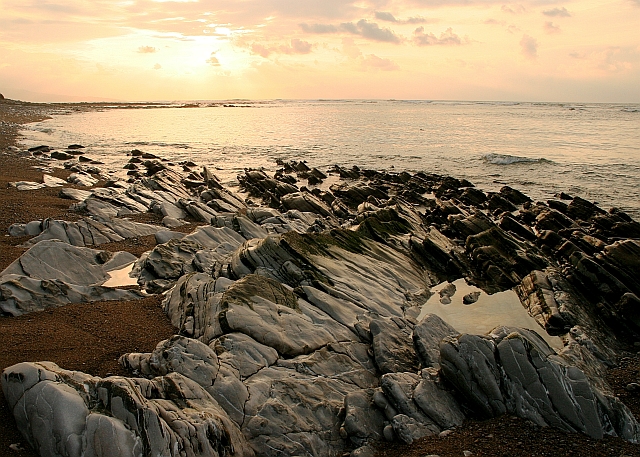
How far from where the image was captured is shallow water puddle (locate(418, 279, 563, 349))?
41.9ft

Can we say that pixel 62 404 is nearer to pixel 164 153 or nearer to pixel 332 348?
pixel 332 348

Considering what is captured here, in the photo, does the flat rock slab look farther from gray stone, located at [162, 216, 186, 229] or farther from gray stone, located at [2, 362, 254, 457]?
gray stone, located at [2, 362, 254, 457]

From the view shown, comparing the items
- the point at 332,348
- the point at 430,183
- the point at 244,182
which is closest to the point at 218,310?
the point at 332,348

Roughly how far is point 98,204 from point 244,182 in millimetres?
14260

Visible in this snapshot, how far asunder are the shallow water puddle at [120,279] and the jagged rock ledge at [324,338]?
203 millimetres

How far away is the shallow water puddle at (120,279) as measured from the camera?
13.4m

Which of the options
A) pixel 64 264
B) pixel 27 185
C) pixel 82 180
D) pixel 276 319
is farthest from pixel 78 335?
pixel 82 180

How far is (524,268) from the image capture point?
54.7 ft

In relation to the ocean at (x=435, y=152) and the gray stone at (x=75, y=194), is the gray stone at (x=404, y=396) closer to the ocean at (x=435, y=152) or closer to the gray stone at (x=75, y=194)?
the gray stone at (x=75, y=194)

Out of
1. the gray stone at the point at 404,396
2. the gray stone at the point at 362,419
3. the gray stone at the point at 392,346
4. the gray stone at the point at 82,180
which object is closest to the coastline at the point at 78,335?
the gray stone at the point at 362,419

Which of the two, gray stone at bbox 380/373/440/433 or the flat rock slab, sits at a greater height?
the flat rock slab

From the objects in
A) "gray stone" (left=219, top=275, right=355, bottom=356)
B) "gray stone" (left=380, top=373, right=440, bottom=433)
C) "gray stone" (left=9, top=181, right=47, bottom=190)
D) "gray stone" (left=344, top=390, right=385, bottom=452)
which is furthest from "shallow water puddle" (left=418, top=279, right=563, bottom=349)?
"gray stone" (left=9, top=181, right=47, bottom=190)

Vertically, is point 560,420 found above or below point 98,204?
below

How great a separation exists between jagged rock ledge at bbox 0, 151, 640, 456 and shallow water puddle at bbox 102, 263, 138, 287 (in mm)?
203
